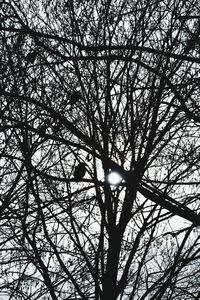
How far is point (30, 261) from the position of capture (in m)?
4.86

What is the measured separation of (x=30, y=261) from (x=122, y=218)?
5.20 feet

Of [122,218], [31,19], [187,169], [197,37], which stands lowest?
[122,218]

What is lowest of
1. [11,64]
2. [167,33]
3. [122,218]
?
[122,218]

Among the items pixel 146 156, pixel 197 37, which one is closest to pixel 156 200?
pixel 146 156

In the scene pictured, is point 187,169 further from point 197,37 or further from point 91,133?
point 197,37

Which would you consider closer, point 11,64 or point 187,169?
point 11,64

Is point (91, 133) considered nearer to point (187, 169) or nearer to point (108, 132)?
point (108, 132)

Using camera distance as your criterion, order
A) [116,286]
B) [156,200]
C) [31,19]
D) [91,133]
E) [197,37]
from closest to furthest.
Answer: [156,200] < [197,37] < [116,286] < [91,133] < [31,19]

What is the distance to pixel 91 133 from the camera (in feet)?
14.7

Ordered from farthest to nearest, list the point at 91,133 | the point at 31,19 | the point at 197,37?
the point at 31,19 < the point at 91,133 < the point at 197,37

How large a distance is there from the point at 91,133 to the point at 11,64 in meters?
1.48

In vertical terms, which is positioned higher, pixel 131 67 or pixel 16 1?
pixel 16 1

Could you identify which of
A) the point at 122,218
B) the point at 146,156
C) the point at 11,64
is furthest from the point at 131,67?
the point at 122,218

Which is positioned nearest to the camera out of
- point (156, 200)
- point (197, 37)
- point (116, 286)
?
point (156, 200)
